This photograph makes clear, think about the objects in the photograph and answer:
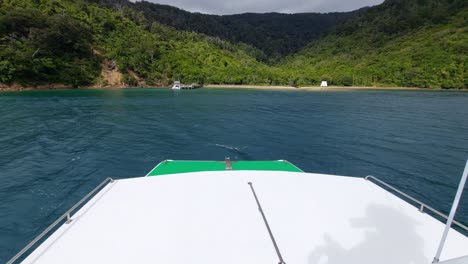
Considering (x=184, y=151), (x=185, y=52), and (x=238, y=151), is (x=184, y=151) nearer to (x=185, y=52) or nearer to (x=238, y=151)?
(x=238, y=151)

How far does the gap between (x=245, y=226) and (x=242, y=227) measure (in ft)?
0.15

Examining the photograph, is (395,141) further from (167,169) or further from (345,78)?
(345,78)

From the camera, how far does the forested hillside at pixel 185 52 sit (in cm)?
6400

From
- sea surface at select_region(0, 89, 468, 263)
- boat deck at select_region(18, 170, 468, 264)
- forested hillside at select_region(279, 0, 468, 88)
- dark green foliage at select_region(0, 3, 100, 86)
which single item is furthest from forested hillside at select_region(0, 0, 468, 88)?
boat deck at select_region(18, 170, 468, 264)

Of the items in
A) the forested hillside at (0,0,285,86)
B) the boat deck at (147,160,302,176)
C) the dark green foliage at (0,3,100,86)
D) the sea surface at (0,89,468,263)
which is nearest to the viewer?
the boat deck at (147,160,302,176)

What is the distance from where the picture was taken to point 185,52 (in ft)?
370

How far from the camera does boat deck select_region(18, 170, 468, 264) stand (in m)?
2.55

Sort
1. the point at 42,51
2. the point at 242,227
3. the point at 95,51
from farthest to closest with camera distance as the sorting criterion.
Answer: the point at 95,51 < the point at 42,51 < the point at 242,227

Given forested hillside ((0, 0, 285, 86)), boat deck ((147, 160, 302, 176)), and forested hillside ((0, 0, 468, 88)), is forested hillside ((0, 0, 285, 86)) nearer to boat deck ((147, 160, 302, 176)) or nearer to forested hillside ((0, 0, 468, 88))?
forested hillside ((0, 0, 468, 88))

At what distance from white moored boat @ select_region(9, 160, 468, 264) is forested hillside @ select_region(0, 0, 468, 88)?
2736 inches

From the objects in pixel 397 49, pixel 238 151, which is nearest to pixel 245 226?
pixel 238 151

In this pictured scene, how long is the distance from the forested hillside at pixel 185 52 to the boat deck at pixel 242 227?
6960cm

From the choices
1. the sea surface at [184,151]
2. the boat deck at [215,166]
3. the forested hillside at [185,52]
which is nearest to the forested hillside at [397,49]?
the forested hillside at [185,52]

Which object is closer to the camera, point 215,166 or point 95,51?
point 215,166
